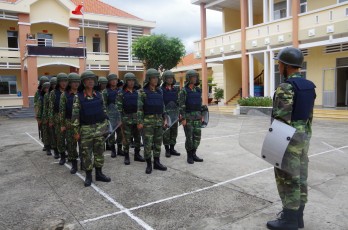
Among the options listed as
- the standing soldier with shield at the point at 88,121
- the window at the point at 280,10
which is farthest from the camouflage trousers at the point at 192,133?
the window at the point at 280,10

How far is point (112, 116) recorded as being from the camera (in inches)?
262

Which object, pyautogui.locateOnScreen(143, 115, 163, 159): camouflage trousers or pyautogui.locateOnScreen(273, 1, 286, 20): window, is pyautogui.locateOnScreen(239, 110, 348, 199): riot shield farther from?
pyautogui.locateOnScreen(273, 1, 286, 20): window

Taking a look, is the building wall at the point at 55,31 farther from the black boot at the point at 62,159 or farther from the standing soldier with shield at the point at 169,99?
the standing soldier with shield at the point at 169,99

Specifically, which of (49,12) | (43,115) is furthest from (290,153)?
(49,12)

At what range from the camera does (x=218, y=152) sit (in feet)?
23.9

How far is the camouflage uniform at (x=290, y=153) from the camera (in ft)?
9.86

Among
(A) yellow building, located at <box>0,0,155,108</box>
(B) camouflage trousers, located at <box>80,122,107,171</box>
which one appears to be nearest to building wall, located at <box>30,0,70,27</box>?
(A) yellow building, located at <box>0,0,155,108</box>

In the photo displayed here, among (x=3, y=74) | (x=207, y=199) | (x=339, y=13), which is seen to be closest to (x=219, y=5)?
(x=339, y=13)

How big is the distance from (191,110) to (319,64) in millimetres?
13130

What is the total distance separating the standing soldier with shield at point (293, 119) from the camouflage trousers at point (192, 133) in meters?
3.02

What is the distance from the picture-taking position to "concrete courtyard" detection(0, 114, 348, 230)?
3607 mm

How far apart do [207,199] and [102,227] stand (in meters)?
1.48

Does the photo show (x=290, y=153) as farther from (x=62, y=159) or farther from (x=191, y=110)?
(x=62, y=159)

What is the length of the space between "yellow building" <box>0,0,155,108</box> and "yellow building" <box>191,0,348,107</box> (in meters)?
7.37
